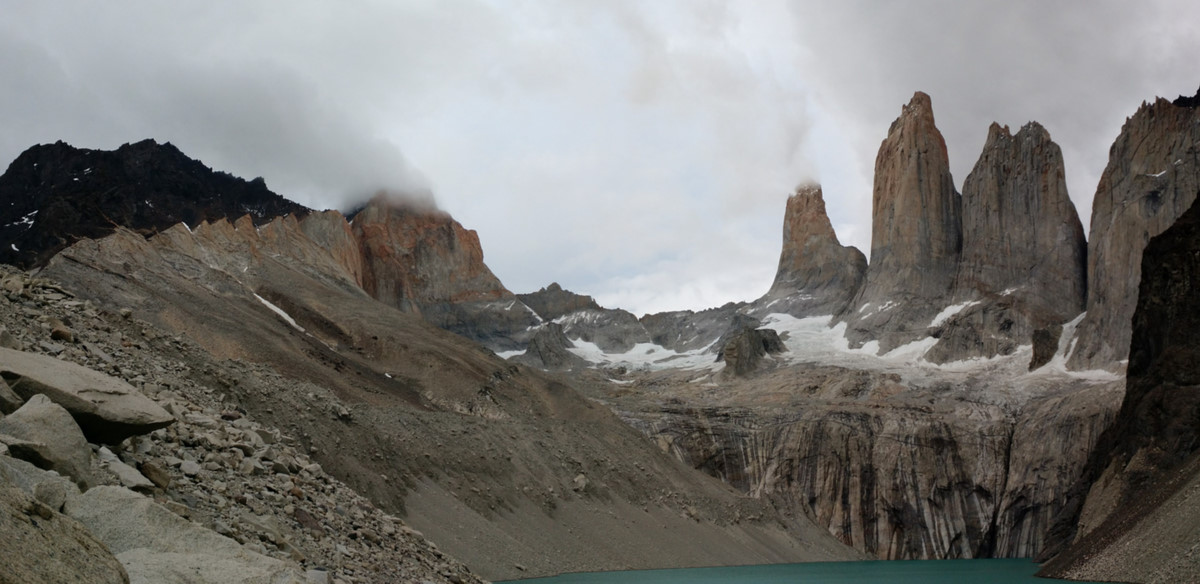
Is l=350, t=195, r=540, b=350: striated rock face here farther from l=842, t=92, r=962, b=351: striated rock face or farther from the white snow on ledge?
the white snow on ledge

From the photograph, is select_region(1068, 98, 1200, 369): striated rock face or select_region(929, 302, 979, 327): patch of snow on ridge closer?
select_region(1068, 98, 1200, 369): striated rock face

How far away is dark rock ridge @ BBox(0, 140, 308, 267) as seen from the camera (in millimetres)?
70000

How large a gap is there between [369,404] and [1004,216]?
84.3m

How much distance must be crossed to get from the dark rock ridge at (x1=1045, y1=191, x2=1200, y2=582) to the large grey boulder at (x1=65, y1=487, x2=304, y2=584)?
1299 inches

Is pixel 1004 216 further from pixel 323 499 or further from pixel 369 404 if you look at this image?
pixel 323 499

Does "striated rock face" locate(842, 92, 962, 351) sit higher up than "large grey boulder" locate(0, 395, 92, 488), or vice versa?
"striated rock face" locate(842, 92, 962, 351)

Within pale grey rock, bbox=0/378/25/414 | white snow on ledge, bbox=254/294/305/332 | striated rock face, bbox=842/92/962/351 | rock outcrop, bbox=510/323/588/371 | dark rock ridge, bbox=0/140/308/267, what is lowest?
pale grey rock, bbox=0/378/25/414

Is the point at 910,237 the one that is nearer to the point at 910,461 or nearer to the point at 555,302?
the point at 910,461

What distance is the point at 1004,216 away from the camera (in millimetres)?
110875

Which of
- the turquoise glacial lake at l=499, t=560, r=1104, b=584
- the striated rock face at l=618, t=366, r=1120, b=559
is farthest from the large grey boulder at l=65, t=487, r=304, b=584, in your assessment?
the striated rock face at l=618, t=366, r=1120, b=559

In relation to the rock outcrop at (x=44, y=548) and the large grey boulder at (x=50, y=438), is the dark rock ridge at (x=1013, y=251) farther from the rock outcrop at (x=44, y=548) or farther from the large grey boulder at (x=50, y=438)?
the rock outcrop at (x=44, y=548)

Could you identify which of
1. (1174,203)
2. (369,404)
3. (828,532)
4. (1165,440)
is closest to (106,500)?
(369,404)

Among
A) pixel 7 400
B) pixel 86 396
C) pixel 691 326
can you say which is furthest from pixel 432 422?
pixel 691 326

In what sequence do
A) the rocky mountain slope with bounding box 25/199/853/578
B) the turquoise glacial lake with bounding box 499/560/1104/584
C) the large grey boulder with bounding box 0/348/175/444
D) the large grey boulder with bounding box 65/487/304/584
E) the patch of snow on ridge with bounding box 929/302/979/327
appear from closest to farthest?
the large grey boulder with bounding box 65/487/304/584, the large grey boulder with bounding box 0/348/175/444, the rocky mountain slope with bounding box 25/199/853/578, the turquoise glacial lake with bounding box 499/560/1104/584, the patch of snow on ridge with bounding box 929/302/979/327
